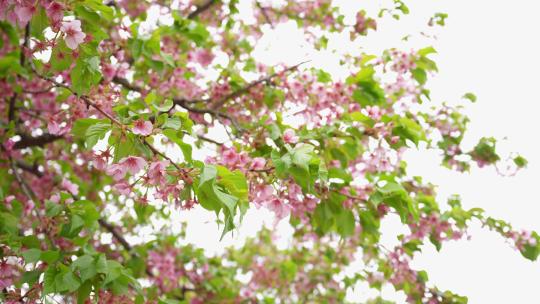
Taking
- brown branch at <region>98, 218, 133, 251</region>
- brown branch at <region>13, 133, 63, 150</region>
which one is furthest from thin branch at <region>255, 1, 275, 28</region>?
brown branch at <region>98, 218, 133, 251</region>

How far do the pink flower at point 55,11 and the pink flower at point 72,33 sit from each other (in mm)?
49

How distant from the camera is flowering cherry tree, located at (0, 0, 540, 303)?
2.03m

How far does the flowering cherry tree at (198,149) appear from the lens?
203cm

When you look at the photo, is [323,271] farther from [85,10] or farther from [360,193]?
[85,10]

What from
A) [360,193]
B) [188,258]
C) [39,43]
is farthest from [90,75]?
[188,258]

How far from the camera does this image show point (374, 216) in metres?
3.33

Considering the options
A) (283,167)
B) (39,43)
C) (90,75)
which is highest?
(39,43)

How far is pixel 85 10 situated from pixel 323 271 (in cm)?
490

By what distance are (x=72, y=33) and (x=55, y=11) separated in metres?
0.12

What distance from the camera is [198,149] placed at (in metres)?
4.59

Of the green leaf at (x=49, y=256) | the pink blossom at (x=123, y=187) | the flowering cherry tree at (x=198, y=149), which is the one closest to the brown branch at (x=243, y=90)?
the flowering cherry tree at (x=198, y=149)

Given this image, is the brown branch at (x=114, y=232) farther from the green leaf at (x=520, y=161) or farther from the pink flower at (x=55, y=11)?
the green leaf at (x=520, y=161)

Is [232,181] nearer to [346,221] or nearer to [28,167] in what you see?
[346,221]

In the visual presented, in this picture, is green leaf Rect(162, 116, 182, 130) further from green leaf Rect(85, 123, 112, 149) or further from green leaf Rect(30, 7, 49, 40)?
green leaf Rect(30, 7, 49, 40)
